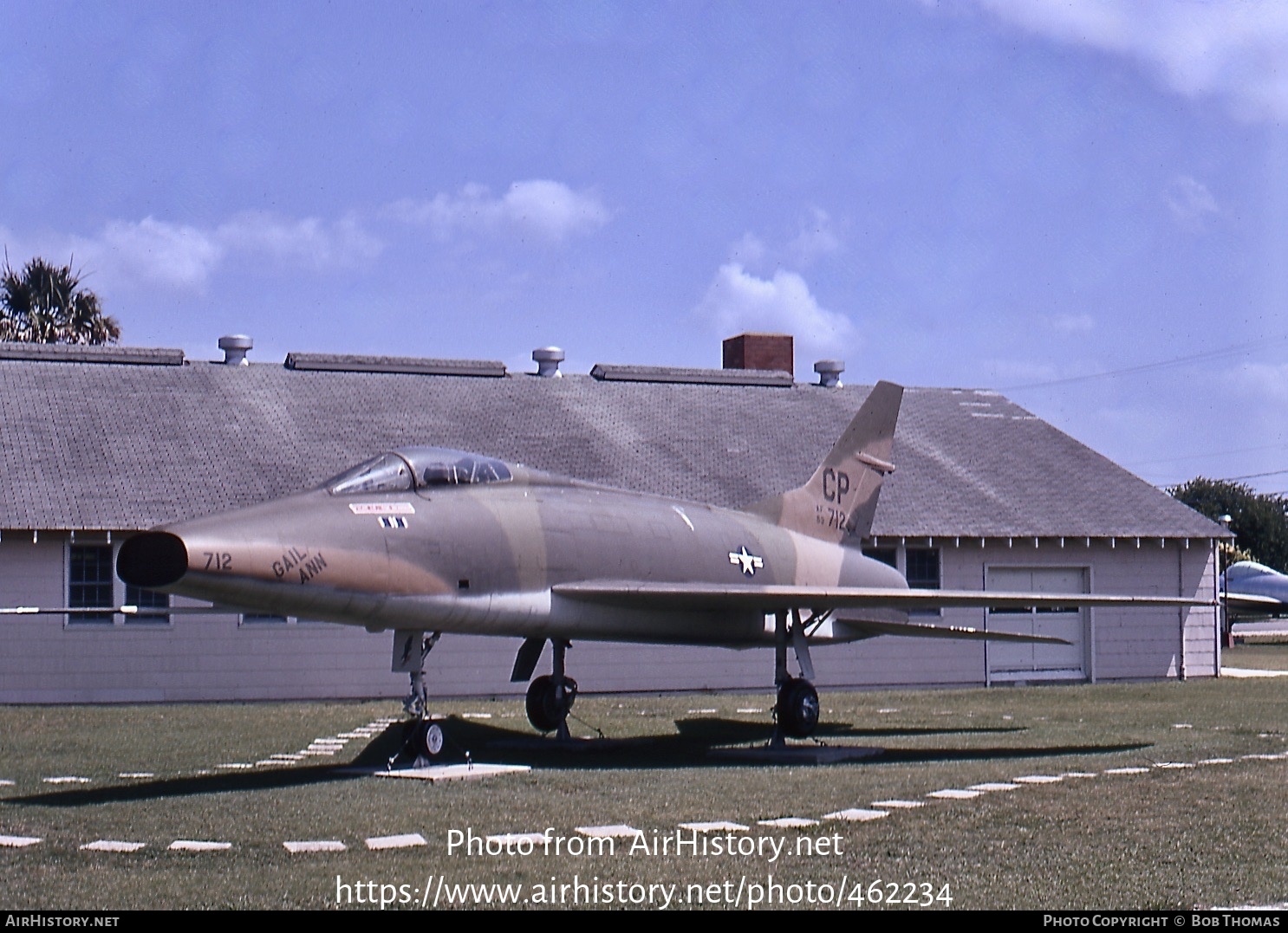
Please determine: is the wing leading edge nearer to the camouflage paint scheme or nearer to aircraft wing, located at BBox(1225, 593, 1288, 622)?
the camouflage paint scheme

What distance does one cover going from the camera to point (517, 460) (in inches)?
1214

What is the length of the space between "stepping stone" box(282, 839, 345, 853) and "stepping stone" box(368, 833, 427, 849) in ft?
0.69

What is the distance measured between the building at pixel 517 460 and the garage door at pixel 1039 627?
0.19 ft

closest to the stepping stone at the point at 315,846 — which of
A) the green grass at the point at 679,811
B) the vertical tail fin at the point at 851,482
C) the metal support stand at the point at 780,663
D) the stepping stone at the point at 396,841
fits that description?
the green grass at the point at 679,811

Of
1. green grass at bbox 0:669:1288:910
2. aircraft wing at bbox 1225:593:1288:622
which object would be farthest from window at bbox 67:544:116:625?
aircraft wing at bbox 1225:593:1288:622

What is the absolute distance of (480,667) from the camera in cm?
2803

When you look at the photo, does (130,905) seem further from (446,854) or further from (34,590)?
(34,590)

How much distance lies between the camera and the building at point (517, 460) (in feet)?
86.9

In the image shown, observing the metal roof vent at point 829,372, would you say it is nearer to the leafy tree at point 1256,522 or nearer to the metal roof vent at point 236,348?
the metal roof vent at point 236,348

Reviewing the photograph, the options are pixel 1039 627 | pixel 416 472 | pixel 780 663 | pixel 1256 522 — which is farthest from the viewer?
pixel 1256 522

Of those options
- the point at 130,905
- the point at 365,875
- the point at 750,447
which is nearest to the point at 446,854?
the point at 365,875

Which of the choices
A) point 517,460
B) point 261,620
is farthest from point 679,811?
point 517,460

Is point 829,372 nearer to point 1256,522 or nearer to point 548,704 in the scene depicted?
point 548,704

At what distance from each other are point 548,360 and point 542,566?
20907 millimetres
